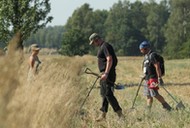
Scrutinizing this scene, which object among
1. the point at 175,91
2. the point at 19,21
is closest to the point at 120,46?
the point at 19,21

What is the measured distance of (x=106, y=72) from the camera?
31.1ft

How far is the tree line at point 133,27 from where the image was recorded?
94438 millimetres

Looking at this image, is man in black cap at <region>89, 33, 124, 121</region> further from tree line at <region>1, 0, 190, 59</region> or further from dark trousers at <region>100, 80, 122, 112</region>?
tree line at <region>1, 0, 190, 59</region>

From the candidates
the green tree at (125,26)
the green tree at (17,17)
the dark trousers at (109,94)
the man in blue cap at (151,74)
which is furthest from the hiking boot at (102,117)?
the green tree at (125,26)

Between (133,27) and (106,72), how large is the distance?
126 m

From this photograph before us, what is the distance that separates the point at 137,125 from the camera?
862 centimetres

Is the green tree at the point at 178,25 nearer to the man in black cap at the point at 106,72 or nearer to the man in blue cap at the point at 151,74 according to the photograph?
the man in blue cap at the point at 151,74

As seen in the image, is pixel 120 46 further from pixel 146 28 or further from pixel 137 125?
pixel 137 125

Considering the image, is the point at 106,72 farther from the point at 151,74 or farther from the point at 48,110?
the point at 48,110

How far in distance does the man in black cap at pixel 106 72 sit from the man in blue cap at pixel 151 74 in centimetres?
135

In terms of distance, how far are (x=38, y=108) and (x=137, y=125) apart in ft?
13.2

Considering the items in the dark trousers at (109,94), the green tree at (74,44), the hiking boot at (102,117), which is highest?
the dark trousers at (109,94)

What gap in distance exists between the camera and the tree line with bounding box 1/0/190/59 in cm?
9444

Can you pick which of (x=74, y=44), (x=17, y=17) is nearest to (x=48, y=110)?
(x=17, y=17)
